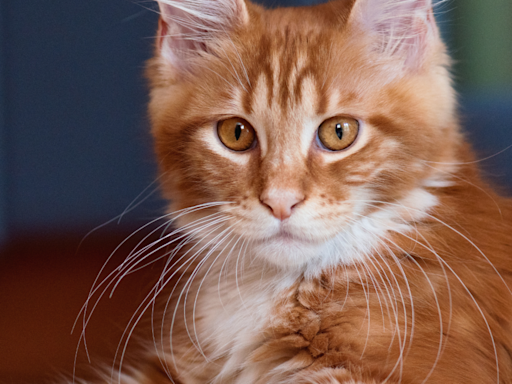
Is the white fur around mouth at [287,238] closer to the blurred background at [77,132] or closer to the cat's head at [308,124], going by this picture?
the cat's head at [308,124]

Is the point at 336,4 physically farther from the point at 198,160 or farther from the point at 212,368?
the point at 212,368

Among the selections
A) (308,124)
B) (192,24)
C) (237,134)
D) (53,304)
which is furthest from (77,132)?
(308,124)

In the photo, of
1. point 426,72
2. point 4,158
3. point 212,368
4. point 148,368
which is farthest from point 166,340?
point 4,158

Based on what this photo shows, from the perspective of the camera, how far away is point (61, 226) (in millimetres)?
2527

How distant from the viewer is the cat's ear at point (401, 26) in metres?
1.32

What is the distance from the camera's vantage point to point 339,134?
1271 mm

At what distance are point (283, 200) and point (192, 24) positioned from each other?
0.60 metres

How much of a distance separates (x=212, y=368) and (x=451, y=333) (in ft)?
1.99

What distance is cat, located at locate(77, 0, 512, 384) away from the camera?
47.5 inches

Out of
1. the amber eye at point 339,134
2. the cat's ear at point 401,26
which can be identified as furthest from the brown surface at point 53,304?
the cat's ear at point 401,26

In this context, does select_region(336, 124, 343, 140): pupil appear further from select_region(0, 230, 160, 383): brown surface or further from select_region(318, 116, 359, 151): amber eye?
select_region(0, 230, 160, 383): brown surface

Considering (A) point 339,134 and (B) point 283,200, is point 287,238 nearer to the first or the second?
(B) point 283,200

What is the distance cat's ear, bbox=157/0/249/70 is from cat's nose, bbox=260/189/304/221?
49cm

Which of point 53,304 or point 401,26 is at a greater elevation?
point 401,26
